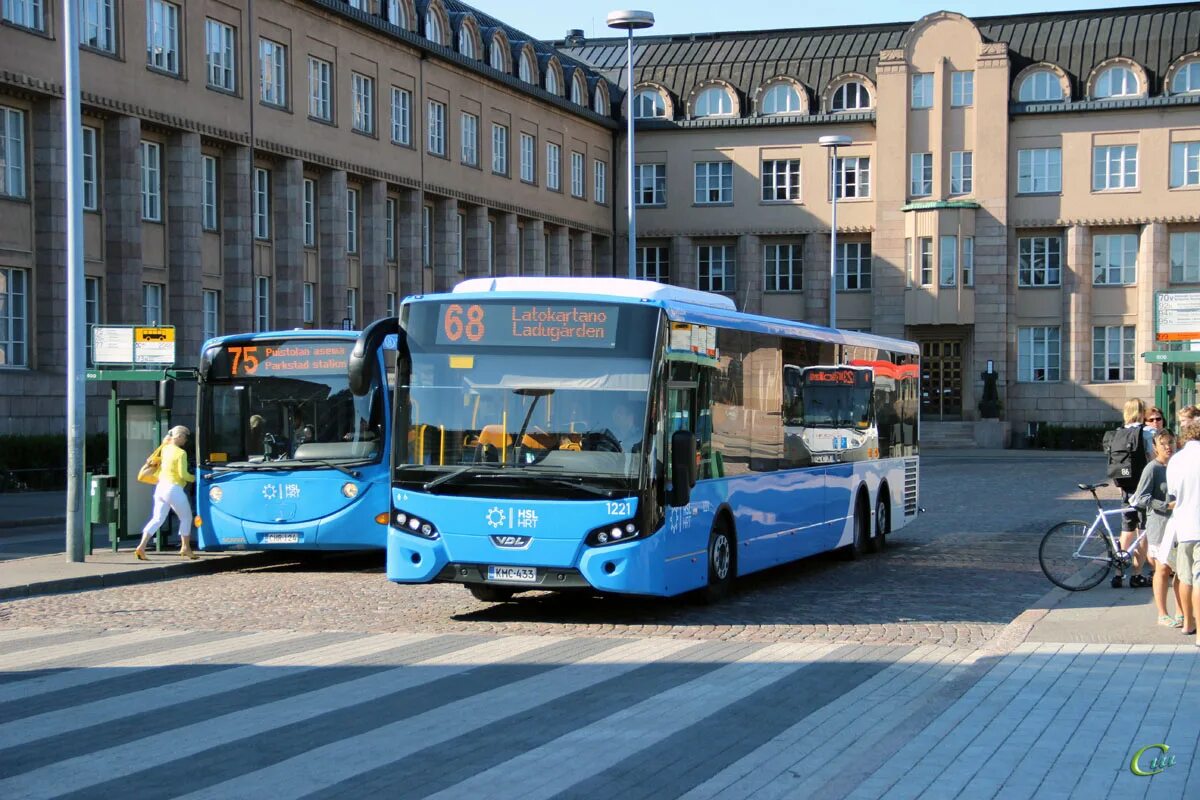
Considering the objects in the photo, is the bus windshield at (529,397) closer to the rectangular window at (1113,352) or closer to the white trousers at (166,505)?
the white trousers at (166,505)

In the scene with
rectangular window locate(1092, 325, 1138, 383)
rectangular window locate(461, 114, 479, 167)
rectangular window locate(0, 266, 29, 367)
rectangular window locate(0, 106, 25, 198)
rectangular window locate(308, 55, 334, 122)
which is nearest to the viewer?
rectangular window locate(0, 106, 25, 198)

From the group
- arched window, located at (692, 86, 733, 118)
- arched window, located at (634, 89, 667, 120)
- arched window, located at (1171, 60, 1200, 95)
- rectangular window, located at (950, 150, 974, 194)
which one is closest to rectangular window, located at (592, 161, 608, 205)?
arched window, located at (634, 89, 667, 120)

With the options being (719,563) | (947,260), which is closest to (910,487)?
(719,563)

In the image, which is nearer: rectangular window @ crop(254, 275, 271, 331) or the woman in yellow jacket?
the woman in yellow jacket

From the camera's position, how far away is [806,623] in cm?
1449

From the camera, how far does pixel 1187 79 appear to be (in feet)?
220

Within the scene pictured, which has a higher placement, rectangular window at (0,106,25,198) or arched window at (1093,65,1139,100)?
arched window at (1093,65,1139,100)

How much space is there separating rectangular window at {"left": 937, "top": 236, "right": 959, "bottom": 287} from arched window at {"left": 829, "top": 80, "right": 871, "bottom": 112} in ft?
23.6

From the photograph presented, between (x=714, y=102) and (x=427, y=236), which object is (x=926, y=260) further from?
(x=427, y=236)

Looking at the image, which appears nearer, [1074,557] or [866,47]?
[1074,557]

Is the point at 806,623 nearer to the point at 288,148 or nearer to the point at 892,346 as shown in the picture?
the point at 892,346

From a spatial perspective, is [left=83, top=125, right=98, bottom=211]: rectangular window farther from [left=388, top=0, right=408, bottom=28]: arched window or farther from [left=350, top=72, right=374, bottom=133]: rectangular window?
[left=388, top=0, right=408, bottom=28]: arched window

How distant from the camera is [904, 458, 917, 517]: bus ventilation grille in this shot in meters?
24.0

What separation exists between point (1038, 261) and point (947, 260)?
4.05 metres
